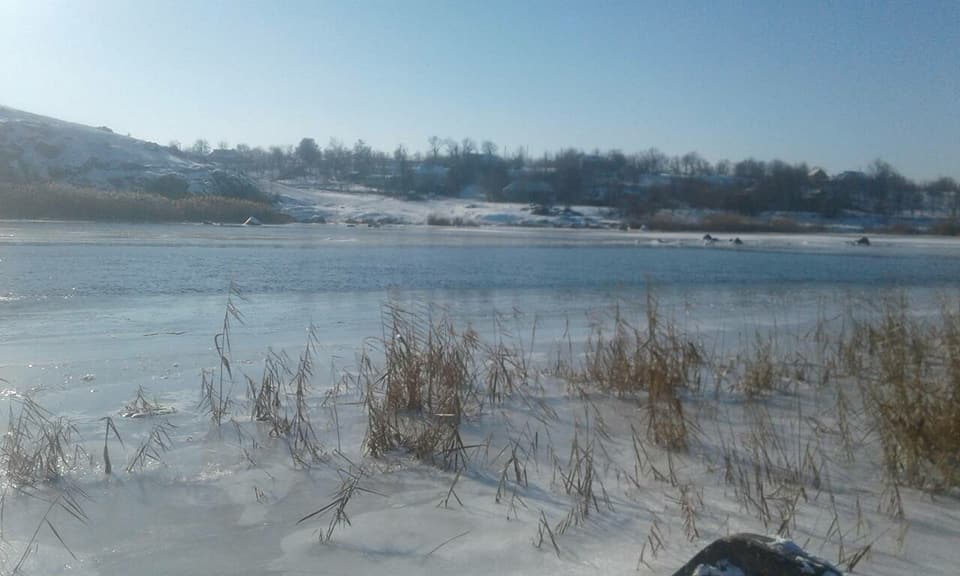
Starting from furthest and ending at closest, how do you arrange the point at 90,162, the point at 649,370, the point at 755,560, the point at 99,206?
the point at 90,162, the point at 99,206, the point at 649,370, the point at 755,560

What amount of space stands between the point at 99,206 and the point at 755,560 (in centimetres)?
4427

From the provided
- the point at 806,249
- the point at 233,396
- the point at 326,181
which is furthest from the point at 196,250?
the point at 326,181

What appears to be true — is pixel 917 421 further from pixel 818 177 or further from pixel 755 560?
pixel 818 177

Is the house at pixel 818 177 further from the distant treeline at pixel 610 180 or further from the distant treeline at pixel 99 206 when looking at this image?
the distant treeline at pixel 99 206

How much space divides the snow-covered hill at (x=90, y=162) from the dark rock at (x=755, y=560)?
5162 cm

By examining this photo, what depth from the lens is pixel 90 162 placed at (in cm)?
5578

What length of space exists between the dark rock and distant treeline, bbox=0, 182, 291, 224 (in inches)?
1700

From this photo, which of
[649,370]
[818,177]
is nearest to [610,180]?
[818,177]

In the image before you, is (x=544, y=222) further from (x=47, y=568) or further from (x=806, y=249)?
(x=47, y=568)

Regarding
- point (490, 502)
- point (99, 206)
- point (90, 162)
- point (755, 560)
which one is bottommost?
point (490, 502)

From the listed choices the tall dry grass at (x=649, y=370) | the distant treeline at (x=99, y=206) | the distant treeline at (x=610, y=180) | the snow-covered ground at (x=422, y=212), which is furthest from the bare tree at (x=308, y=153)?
the tall dry grass at (x=649, y=370)

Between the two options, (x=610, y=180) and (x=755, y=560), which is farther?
(x=610, y=180)

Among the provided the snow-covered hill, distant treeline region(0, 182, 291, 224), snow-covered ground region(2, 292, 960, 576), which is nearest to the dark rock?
snow-covered ground region(2, 292, 960, 576)

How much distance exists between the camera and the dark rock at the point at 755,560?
323 centimetres
